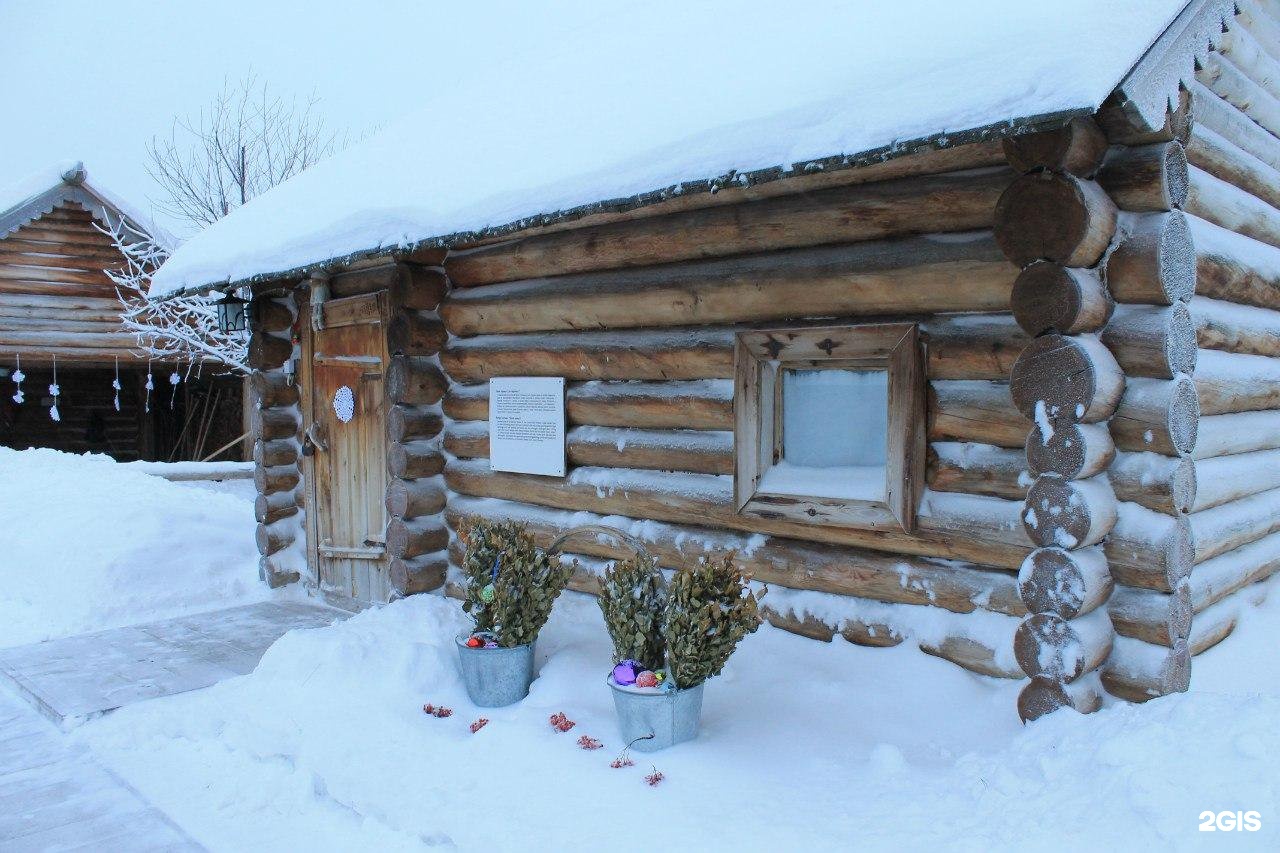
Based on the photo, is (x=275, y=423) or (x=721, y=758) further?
(x=275, y=423)

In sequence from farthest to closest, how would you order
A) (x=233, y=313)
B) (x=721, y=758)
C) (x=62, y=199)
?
1. (x=62, y=199)
2. (x=233, y=313)
3. (x=721, y=758)

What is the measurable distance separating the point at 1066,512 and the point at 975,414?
71 cm

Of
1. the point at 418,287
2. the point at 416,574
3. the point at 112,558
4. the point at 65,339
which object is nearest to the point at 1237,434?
the point at 418,287

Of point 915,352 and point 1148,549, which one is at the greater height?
point 915,352

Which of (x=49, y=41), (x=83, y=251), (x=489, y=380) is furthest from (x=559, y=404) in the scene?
(x=49, y=41)

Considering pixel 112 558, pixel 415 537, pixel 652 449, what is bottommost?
pixel 112 558

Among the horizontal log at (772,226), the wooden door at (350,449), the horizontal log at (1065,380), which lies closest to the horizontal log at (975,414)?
the horizontal log at (1065,380)

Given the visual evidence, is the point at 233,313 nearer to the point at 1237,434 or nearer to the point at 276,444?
the point at 276,444

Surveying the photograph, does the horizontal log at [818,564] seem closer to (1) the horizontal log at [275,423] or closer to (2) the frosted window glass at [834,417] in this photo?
(2) the frosted window glass at [834,417]

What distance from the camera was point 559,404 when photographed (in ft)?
Result: 20.9

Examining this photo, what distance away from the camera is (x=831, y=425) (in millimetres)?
4984

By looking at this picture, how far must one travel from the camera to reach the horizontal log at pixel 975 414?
168 inches

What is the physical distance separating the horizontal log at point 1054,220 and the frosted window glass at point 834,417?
3.43ft

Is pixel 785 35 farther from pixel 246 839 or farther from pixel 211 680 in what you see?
pixel 211 680
